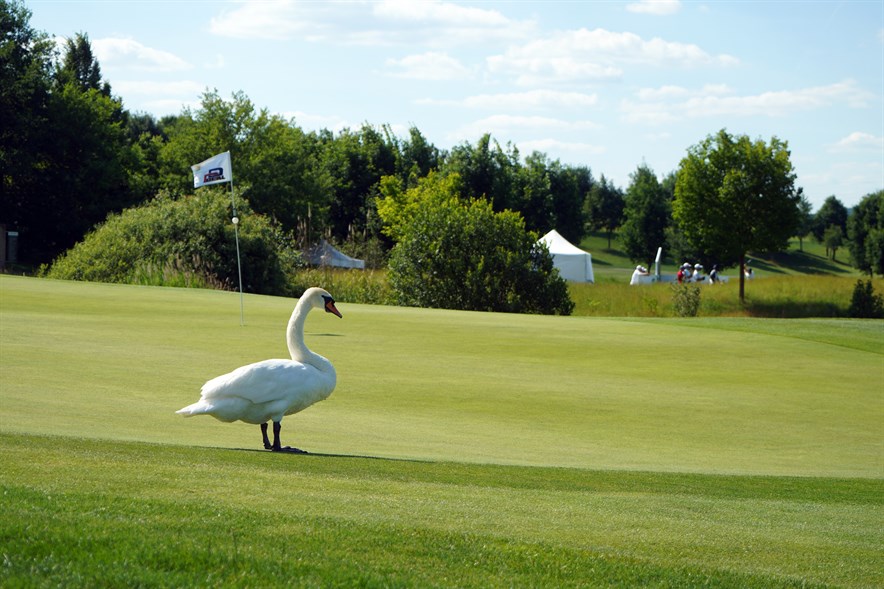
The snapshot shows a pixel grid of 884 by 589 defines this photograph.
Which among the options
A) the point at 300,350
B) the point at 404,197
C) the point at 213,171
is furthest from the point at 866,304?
the point at 300,350

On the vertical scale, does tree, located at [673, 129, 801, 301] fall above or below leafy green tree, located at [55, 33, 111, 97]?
below

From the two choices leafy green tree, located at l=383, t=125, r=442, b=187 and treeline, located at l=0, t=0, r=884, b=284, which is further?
leafy green tree, located at l=383, t=125, r=442, b=187

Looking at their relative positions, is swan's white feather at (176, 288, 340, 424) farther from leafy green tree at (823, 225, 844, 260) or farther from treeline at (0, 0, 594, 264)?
leafy green tree at (823, 225, 844, 260)

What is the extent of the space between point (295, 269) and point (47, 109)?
93.0ft

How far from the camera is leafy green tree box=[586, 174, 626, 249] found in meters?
144

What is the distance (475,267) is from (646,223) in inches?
2929

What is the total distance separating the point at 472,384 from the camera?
52.9ft

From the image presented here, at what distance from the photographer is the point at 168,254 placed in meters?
39.0

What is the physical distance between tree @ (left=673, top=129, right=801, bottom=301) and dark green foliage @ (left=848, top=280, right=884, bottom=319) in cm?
655

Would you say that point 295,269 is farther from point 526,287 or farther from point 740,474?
point 740,474

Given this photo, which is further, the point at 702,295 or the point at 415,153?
the point at 415,153

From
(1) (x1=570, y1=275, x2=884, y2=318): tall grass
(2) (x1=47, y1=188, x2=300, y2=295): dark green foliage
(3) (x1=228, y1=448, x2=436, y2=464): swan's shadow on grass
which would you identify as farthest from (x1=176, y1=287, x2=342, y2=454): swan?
(1) (x1=570, y1=275, x2=884, y2=318): tall grass

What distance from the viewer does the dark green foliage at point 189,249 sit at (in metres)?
39.2

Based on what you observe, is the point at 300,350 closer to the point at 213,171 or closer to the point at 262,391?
the point at 262,391
